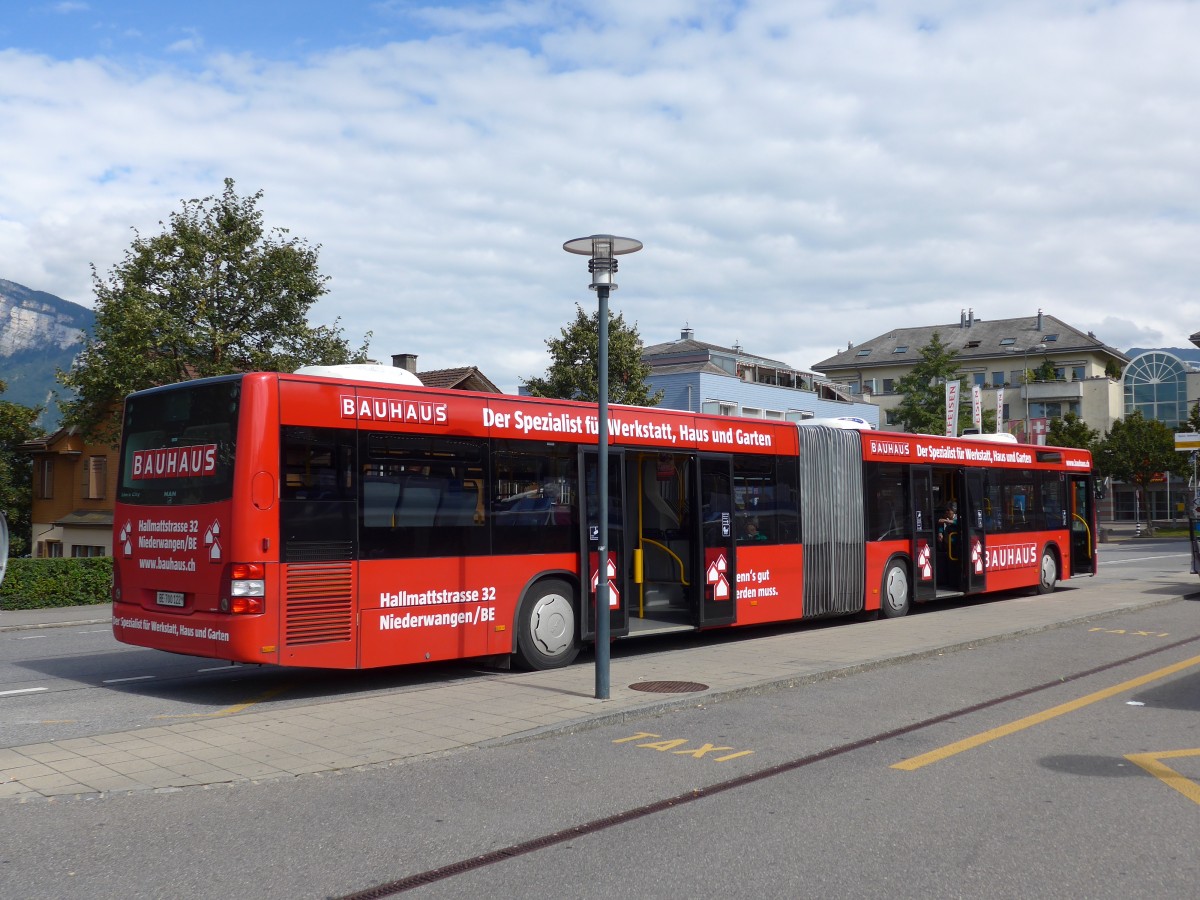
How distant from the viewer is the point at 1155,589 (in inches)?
893

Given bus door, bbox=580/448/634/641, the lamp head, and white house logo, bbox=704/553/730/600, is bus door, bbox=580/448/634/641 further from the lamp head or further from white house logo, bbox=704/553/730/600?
the lamp head

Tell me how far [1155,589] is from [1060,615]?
710 centimetres

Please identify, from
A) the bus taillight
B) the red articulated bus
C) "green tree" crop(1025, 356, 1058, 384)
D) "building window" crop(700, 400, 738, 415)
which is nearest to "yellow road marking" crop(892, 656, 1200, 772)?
the red articulated bus

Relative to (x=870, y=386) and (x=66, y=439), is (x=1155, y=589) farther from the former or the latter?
(x=870, y=386)

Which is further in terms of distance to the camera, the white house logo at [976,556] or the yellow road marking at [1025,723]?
the white house logo at [976,556]

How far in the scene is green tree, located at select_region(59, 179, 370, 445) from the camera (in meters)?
23.9

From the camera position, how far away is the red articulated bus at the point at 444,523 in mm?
9547

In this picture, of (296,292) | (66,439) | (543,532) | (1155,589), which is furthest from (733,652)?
(66,439)

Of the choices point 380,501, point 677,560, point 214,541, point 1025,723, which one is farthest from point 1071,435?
point 214,541

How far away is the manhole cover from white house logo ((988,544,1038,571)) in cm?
A: 1116

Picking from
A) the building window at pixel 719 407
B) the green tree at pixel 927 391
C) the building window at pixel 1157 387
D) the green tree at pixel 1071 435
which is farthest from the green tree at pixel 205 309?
the building window at pixel 1157 387

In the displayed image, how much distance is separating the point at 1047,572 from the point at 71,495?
36.1m

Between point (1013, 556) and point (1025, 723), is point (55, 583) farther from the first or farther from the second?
point (1025, 723)

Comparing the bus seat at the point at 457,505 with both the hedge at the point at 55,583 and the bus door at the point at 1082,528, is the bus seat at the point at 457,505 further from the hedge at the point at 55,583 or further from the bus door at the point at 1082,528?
the bus door at the point at 1082,528
